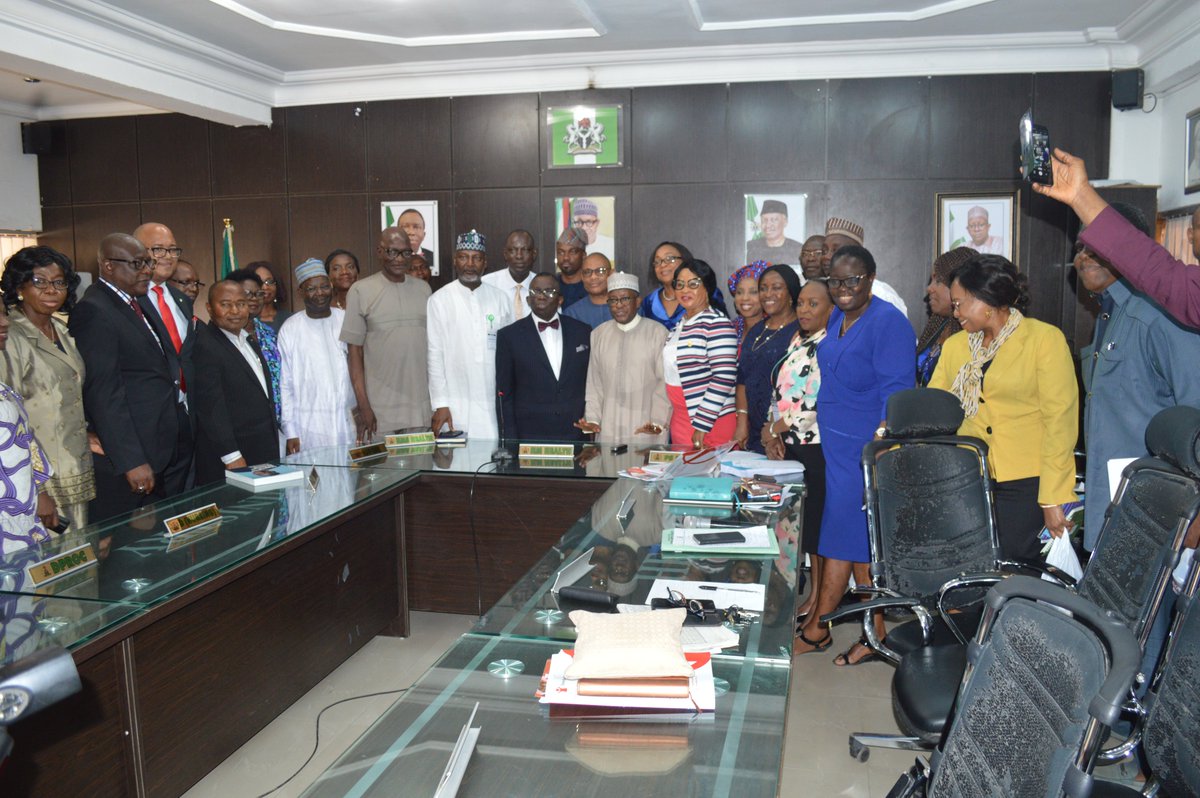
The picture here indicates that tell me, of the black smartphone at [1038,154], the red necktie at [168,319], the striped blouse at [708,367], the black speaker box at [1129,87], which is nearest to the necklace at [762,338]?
the striped blouse at [708,367]

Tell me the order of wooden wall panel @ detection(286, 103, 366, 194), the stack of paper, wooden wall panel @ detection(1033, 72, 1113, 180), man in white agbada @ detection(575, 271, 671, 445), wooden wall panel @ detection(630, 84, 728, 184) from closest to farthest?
the stack of paper < man in white agbada @ detection(575, 271, 671, 445) < wooden wall panel @ detection(1033, 72, 1113, 180) < wooden wall panel @ detection(630, 84, 728, 184) < wooden wall panel @ detection(286, 103, 366, 194)

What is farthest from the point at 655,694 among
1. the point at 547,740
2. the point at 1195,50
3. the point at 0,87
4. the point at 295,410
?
the point at 0,87

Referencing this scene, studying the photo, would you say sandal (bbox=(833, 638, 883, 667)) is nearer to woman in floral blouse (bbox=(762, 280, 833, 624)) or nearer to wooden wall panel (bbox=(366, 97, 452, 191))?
woman in floral blouse (bbox=(762, 280, 833, 624))

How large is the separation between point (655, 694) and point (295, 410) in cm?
389

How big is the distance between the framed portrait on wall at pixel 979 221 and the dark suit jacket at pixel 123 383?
4.97 meters

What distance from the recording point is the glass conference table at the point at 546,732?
1264mm

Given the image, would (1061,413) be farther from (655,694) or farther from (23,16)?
(23,16)

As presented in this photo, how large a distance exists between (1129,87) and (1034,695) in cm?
563

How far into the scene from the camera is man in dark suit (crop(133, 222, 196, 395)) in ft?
13.3

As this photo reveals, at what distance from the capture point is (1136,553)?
6.94ft

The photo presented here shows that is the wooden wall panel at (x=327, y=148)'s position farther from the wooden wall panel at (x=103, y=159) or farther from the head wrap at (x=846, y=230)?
the head wrap at (x=846, y=230)

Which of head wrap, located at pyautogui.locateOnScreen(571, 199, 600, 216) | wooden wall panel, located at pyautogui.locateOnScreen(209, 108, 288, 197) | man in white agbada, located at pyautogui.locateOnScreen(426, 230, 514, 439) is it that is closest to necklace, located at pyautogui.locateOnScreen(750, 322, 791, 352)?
man in white agbada, located at pyautogui.locateOnScreen(426, 230, 514, 439)

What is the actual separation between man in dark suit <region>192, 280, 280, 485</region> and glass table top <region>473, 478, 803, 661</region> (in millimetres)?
1993

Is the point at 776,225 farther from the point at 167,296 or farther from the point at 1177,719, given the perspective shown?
the point at 1177,719
